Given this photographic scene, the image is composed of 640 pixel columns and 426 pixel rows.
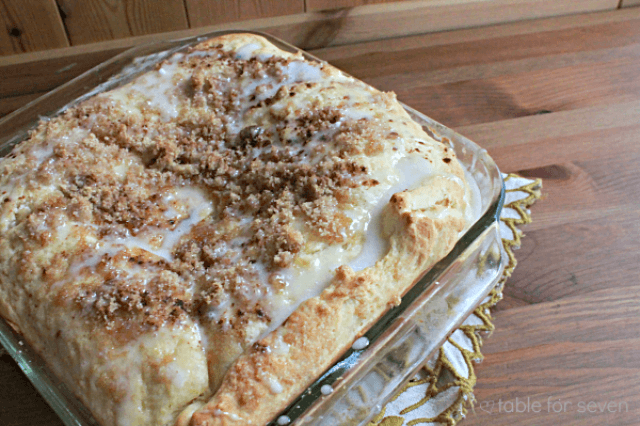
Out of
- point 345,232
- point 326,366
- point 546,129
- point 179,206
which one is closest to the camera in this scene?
point 326,366

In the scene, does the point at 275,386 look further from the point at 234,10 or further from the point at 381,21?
the point at 381,21

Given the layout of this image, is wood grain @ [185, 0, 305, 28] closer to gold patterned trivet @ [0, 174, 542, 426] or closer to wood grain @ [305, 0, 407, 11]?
wood grain @ [305, 0, 407, 11]

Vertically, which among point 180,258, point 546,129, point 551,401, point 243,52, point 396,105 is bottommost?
point 551,401

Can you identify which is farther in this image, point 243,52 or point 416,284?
point 243,52

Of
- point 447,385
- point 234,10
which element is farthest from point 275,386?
point 234,10

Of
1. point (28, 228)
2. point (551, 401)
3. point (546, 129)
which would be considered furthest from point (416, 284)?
point (546, 129)

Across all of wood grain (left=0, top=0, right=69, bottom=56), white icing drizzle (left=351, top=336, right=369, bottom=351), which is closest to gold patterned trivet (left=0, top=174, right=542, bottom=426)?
white icing drizzle (left=351, top=336, right=369, bottom=351)

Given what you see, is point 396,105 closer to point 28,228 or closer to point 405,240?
point 405,240
